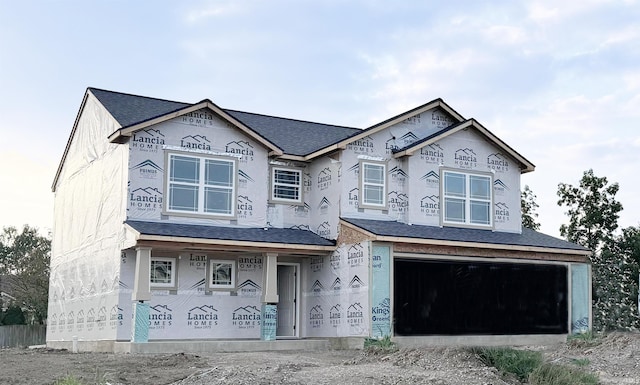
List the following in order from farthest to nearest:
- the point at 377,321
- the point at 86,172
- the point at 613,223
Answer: the point at 613,223, the point at 86,172, the point at 377,321

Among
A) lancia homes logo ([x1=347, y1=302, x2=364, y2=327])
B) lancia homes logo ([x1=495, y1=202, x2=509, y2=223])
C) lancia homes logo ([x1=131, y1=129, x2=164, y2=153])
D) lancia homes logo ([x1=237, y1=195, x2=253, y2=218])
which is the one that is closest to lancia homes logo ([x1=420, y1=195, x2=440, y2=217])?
lancia homes logo ([x1=495, y1=202, x2=509, y2=223])

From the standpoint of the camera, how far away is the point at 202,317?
70.9 feet

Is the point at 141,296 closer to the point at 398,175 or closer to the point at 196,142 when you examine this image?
the point at 196,142

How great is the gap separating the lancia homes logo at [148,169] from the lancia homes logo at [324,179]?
16.2ft

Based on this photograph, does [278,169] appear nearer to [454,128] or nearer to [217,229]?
[217,229]

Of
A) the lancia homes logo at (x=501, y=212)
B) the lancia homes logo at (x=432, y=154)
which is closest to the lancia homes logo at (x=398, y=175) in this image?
the lancia homes logo at (x=432, y=154)

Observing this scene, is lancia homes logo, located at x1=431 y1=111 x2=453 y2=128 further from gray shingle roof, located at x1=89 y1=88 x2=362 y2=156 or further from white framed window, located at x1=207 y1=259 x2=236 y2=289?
white framed window, located at x1=207 y1=259 x2=236 y2=289

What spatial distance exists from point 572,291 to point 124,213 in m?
13.4

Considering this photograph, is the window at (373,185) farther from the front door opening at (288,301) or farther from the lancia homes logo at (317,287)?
the front door opening at (288,301)

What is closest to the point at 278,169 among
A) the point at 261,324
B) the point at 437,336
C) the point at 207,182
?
the point at 207,182

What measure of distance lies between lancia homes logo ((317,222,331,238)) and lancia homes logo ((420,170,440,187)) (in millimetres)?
3274

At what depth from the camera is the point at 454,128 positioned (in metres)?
24.1

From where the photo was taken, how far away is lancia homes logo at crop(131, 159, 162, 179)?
21172 millimetres

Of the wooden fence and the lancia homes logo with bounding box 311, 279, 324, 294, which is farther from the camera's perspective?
the wooden fence
